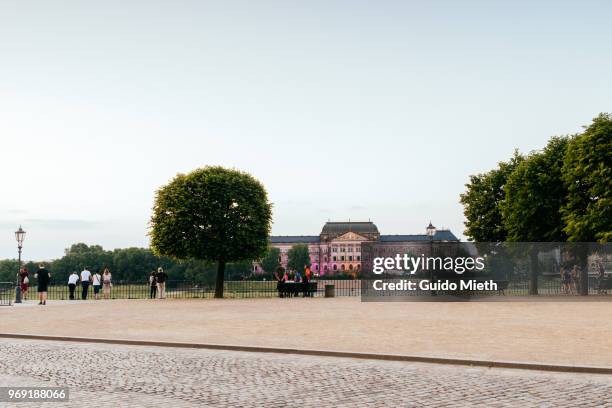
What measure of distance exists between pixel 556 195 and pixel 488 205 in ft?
26.6

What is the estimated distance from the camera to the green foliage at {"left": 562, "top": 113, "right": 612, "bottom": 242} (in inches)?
1518

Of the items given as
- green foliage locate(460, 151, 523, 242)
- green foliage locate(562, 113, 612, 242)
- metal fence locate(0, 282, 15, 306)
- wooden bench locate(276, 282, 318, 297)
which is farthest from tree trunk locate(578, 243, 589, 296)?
metal fence locate(0, 282, 15, 306)

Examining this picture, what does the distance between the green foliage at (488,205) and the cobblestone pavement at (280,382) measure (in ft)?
128

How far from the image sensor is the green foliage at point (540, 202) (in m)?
43.4

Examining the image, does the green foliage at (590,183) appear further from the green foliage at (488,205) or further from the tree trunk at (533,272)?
the green foliage at (488,205)

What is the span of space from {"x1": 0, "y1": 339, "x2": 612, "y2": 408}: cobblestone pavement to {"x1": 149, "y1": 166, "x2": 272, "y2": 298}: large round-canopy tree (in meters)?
27.1

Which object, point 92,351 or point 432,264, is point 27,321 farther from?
point 432,264

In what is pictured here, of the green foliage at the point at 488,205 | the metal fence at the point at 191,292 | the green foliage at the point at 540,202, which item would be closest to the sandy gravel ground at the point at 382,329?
the green foliage at the point at 540,202

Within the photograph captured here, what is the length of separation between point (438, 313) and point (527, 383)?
1562 centimetres

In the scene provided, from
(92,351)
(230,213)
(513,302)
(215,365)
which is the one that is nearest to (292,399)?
(215,365)

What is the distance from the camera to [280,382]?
1119 centimetres

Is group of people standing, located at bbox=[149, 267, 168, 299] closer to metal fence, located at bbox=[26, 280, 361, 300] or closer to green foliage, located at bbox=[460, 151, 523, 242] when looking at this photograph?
metal fence, located at bbox=[26, 280, 361, 300]

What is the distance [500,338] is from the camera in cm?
1681

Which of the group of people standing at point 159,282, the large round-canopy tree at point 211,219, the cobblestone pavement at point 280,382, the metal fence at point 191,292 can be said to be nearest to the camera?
the cobblestone pavement at point 280,382
